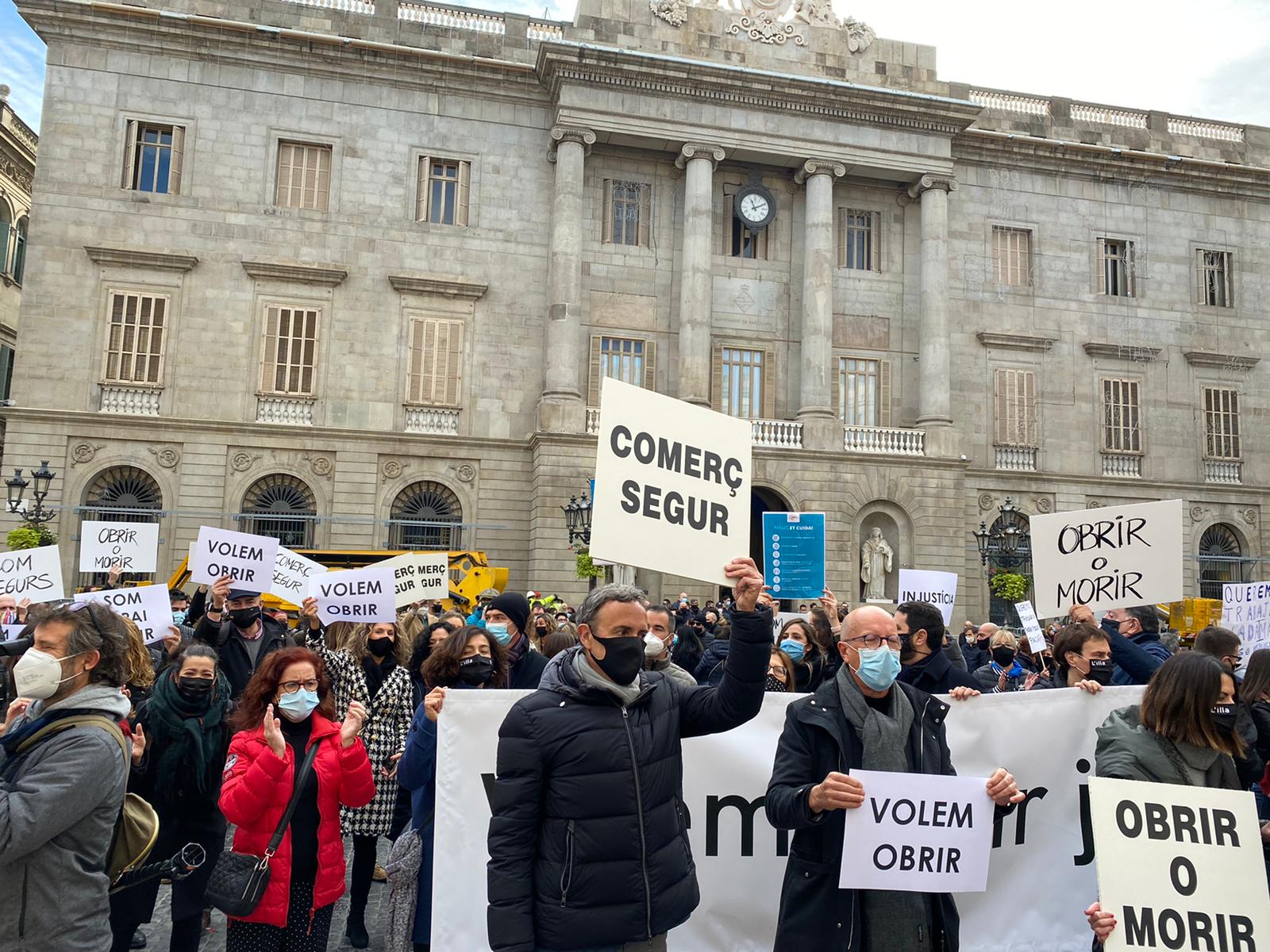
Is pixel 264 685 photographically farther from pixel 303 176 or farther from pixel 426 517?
pixel 303 176

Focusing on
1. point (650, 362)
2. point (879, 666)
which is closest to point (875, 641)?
point (879, 666)

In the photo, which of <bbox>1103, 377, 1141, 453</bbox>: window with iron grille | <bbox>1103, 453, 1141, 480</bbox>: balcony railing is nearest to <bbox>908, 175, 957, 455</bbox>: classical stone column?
<bbox>1103, 377, 1141, 453</bbox>: window with iron grille

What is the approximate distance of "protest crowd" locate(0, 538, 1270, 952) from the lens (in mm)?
3648

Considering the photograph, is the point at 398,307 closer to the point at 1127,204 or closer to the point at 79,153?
the point at 79,153

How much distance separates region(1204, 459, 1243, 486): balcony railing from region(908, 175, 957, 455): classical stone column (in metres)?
9.12

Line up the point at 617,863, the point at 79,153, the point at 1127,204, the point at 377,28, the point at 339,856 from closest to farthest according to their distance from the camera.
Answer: the point at 617,863 < the point at 339,856 < the point at 79,153 < the point at 377,28 < the point at 1127,204

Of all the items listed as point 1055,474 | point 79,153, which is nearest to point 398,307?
point 79,153

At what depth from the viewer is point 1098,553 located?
8.49 m

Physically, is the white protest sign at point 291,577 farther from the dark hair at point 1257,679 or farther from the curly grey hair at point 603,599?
the dark hair at point 1257,679

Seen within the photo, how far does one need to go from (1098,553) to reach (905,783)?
17.4 ft

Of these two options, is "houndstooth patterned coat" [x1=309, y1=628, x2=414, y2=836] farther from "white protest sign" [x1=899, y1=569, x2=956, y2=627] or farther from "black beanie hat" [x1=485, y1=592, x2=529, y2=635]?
"white protest sign" [x1=899, y1=569, x2=956, y2=627]

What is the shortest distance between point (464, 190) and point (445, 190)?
0.52 metres

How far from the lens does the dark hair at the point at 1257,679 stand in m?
5.22

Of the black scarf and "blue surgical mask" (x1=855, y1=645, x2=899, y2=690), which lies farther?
the black scarf
